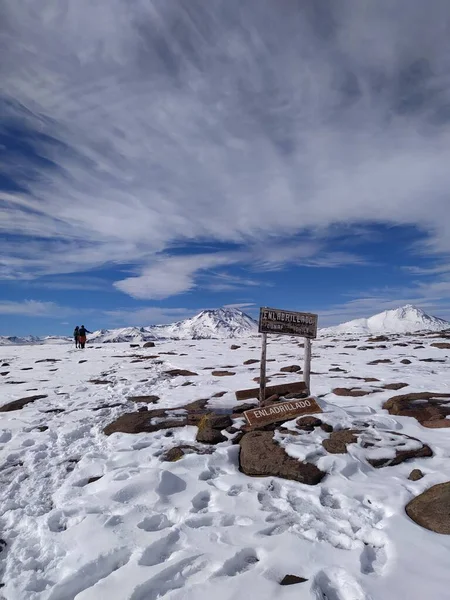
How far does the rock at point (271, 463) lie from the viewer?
641 cm

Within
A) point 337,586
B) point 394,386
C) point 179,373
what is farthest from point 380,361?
point 337,586

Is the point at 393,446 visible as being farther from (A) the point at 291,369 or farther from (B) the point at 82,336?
(B) the point at 82,336

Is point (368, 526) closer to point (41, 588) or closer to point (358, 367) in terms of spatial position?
point (41, 588)

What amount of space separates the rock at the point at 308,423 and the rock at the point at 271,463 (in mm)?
1099

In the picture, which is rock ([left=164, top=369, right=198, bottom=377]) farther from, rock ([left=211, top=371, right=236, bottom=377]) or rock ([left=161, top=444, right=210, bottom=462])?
rock ([left=161, top=444, right=210, bottom=462])

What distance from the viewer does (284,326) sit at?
11.1 metres

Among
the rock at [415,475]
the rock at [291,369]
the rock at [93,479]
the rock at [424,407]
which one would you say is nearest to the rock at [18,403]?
the rock at [93,479]

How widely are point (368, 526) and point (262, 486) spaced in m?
1.82

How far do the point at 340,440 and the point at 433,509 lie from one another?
2.59 meters

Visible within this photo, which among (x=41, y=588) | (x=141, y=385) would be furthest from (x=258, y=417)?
(x=141, y=385)

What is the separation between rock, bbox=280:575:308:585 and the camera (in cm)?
405

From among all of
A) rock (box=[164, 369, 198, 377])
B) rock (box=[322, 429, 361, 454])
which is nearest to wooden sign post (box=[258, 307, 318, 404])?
rock (box=[322, 429, 361, 454])

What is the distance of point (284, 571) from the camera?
423 centimetres

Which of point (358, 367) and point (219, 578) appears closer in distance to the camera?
point (219, 578)
